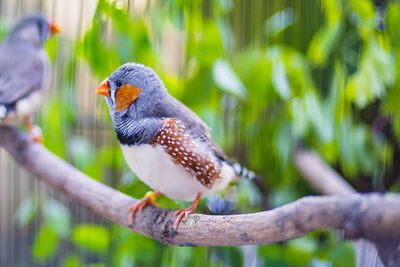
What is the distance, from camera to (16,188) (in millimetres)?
1318

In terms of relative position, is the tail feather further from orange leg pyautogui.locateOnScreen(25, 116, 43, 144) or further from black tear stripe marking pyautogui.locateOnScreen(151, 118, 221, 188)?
orange leg pyautogui.locateOnScreen(25, 116, 43, 144)

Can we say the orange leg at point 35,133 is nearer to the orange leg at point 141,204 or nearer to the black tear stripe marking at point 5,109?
the black tear stripe marking at point 5,109

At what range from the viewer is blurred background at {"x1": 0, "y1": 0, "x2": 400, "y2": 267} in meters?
0.66

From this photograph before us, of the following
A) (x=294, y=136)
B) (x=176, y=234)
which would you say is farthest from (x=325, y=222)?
(x=294, y=136)

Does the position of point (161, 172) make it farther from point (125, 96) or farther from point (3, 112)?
point (3, 112)

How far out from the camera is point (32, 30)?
0.99 m

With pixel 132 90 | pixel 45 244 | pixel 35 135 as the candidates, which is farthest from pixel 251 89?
pixel 45 244

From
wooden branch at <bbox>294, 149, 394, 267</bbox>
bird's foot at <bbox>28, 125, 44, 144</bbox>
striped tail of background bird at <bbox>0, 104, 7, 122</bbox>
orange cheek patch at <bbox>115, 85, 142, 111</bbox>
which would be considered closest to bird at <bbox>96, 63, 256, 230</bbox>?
orange cheek patch at <bbox>115, 85, 142, 111</bbox>

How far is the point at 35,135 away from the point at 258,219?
0.82 m

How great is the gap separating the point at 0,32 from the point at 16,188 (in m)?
0.51

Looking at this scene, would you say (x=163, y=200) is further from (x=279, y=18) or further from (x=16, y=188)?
(x=16, y=188)

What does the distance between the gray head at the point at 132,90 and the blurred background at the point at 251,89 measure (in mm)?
68

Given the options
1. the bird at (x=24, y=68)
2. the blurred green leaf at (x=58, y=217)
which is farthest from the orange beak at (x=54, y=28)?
the blurred green leaf at (x=58, y=217)

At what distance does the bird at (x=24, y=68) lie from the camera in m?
0.90
